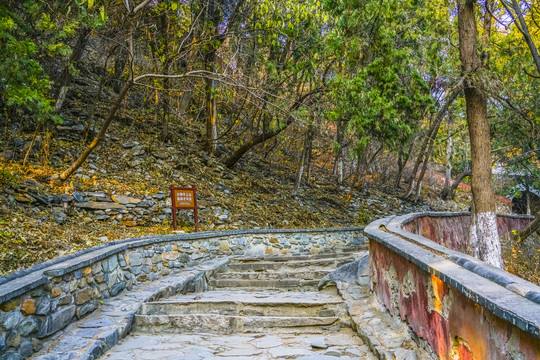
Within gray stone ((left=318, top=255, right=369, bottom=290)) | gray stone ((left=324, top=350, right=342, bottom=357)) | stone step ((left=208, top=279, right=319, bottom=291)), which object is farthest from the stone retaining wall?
gray stone ((left=318, top=255, right=369, bottom=290))

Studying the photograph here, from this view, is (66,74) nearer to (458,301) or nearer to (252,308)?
(252,308)

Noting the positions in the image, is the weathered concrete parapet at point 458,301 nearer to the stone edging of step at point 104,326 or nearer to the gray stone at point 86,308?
the stone edging of step at point 104,326

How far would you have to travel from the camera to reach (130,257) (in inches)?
218

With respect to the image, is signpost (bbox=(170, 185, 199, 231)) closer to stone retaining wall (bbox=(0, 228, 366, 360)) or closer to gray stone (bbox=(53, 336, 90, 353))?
stone retaining wall (bbox=(0, 228, 366, 360))

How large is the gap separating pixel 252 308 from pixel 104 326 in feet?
5.29

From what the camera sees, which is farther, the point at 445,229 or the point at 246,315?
the point at 445,229

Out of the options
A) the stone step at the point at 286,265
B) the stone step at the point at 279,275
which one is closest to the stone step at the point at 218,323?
the stone step at the point at 279,275

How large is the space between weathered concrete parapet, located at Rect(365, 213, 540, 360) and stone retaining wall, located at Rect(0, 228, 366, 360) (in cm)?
296

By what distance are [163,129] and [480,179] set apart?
29.8ft

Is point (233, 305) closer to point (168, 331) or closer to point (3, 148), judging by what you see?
point (168, 331)

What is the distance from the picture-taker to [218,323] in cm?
436

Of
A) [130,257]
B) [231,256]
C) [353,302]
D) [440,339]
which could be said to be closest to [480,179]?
[353,302]

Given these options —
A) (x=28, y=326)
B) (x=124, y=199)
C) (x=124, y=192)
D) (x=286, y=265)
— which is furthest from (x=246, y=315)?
(x=124, y=192)

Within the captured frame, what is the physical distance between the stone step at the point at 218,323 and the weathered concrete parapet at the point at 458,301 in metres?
0.83
